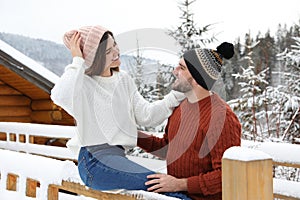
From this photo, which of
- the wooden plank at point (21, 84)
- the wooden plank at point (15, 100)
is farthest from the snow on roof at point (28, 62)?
the wooden plank at point (15, 100)

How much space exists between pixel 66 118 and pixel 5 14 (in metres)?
5.58

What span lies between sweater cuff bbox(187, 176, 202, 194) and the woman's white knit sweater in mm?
364

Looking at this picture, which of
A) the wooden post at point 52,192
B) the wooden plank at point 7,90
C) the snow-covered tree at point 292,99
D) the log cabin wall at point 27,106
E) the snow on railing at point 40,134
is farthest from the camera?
the wooden plank at point 7,90

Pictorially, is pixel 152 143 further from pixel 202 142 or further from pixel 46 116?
pixel 46 116

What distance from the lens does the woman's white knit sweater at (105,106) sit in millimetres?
1757

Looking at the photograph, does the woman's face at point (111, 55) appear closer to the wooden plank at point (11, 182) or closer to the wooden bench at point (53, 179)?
the wooden bench at point (53, 179)

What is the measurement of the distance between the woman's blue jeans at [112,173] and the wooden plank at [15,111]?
5.16m

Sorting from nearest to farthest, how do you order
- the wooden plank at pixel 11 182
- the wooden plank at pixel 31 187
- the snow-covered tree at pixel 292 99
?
1. the wooden plank at pixel 31 187
2. the wooden plank at pixel 11 182
3. the snow-covered tree at pixel 292 99

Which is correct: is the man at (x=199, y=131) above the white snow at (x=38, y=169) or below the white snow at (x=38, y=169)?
above

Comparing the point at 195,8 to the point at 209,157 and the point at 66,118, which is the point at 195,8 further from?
the point at 209,157

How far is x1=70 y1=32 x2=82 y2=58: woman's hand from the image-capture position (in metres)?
1.80

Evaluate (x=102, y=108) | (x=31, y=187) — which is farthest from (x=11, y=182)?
(x=102, y=108)

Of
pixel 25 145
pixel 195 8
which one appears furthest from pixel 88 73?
pixel 195 8

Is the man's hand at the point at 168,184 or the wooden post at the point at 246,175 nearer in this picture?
the wooden post at the point at 246,175
